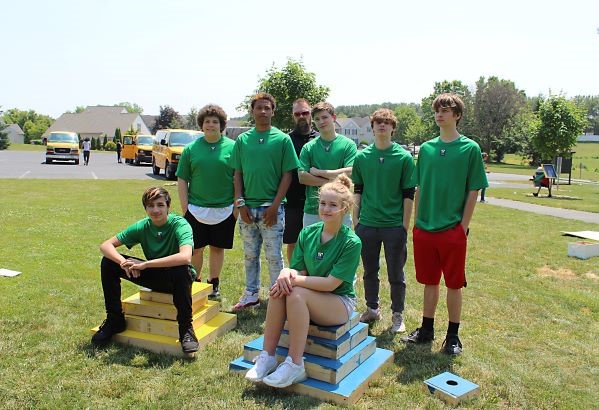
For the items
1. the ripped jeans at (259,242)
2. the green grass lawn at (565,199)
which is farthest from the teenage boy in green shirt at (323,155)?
the green grass lawn at (565,199)

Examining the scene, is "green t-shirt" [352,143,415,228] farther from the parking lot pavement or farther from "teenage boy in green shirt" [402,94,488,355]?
the parking lot pavement

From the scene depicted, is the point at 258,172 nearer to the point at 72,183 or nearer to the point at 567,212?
the point at 567,212

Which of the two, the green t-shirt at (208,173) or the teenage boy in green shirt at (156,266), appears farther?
the green t-shirt at (208,173)

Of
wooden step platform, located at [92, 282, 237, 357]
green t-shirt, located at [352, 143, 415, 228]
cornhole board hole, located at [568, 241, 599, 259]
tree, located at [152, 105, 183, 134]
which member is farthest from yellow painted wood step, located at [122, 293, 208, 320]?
tree, located at [152, 105, 183, 134]

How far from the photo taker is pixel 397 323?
186 inches

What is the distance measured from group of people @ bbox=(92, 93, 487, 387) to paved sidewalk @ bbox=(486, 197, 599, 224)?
1040 cm

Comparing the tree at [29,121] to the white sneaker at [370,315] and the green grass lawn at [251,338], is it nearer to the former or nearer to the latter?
the green grass lawn at [251,338]

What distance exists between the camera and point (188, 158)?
5.10m

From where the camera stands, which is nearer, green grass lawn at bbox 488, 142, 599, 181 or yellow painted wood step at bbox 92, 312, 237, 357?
yellow painted wood step at bbox 92, 312, 237, 357

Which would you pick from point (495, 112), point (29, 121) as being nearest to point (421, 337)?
point (495, 112)

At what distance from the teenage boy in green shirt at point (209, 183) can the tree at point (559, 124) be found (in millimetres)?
22886

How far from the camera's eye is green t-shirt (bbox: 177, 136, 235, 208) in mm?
5059

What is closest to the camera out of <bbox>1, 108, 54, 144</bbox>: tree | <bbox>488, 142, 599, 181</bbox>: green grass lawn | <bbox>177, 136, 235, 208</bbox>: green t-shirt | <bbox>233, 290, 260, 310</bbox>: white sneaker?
<bbox>177, 136, 235, 208</bbox>: green t-shirt

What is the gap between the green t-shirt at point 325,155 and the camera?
15.9ft
